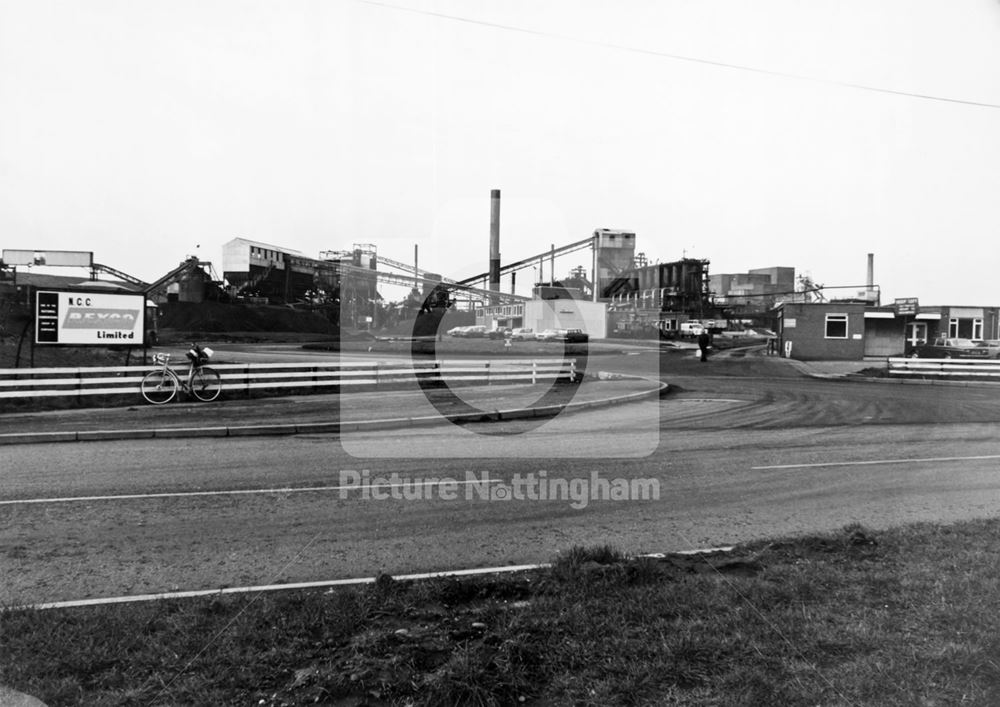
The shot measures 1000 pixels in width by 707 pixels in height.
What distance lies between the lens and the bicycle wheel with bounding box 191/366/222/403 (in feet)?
49.6

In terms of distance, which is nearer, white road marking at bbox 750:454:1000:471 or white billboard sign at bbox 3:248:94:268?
white road marking at bbox 750:454:1000:471

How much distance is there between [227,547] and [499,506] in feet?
7.72

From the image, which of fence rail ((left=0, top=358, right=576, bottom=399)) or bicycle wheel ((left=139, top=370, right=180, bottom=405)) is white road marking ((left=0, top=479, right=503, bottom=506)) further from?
bicycle wheel ((left=139, top=370, right=180, bottom=405))

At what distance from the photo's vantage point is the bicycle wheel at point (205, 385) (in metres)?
15.1

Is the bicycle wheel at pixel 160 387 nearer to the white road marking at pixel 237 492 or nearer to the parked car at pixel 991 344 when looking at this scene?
the white road marking at pixel 237 492

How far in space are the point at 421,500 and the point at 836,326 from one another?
3180cm

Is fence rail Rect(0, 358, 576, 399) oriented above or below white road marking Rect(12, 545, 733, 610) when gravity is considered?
above

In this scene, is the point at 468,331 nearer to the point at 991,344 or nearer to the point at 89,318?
the point at 89,318

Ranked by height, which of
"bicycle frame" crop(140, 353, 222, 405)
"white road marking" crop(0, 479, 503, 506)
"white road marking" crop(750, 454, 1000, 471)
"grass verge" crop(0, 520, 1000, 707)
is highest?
"bicycle frame" crop(140, 353, 222, 405)

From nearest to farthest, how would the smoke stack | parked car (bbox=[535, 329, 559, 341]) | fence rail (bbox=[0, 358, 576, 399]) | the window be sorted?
the smoke stack, fence rail (bbox=[0, 358, 576, 399]), parked car (bbox=[535, 329, 559, 341]), the window

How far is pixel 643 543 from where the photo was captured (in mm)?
4914

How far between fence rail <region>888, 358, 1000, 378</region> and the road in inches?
616

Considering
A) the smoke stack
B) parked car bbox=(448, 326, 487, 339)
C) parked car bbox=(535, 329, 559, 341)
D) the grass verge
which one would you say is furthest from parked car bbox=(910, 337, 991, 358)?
the grass verge

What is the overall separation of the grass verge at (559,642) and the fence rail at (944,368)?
25.4m
